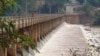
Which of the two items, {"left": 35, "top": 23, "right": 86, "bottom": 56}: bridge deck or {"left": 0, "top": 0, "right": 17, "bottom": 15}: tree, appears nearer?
{"left": 0, "top": 0, "right": 17, "bottom": 15}: tree

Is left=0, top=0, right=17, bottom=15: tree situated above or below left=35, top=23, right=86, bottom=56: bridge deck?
above

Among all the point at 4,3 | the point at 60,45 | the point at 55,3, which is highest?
the point at 4,3

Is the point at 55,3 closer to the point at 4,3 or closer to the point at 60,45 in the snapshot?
the point at 60,45

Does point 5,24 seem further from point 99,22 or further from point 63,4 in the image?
point 63,4

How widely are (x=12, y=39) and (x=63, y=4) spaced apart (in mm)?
141379

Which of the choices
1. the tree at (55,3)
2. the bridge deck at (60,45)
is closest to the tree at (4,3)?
the bridge deck at (60,45)

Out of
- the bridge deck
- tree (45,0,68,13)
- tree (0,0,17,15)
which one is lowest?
tree (45,0,68,13)

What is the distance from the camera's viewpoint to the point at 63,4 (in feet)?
488

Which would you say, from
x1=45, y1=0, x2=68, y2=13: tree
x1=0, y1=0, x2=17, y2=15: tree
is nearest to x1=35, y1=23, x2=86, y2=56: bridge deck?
x1=0, y1=0, x2=17, y2=15: tree

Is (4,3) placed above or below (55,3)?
above

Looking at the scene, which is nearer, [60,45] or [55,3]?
[60,45]

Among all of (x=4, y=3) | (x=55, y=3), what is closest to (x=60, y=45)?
(x=4, y=3)

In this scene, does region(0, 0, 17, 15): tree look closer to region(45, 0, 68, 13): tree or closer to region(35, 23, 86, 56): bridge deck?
region(35, 23, 86, 56): bridge deck

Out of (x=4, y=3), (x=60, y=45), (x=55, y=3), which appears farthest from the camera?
(x=55, y=3)
